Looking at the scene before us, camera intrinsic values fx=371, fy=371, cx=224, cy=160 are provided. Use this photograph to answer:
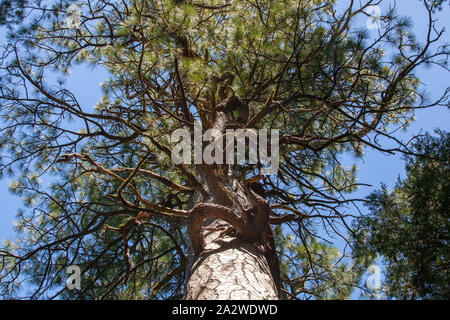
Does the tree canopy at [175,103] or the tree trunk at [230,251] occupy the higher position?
the tree canopy at [175,103]

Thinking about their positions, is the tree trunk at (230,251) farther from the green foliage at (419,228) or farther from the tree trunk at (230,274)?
the green foliage at (419,228)

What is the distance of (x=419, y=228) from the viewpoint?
2586 millimetres

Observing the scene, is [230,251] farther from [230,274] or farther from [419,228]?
[419,228]

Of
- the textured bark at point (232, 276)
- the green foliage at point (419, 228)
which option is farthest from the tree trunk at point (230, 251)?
the green foliage at point (419, 228)

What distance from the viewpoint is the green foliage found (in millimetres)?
Answer: 2479

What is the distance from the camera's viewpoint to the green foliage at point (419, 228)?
248 centimetres

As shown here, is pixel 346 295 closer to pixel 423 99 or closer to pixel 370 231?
pixel 370 231

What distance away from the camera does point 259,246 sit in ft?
7.54

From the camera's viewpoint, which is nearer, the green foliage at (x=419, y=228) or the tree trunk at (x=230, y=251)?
the tree trunk at (x=230, y=251)

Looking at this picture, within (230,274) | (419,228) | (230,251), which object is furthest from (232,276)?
(419,228)
